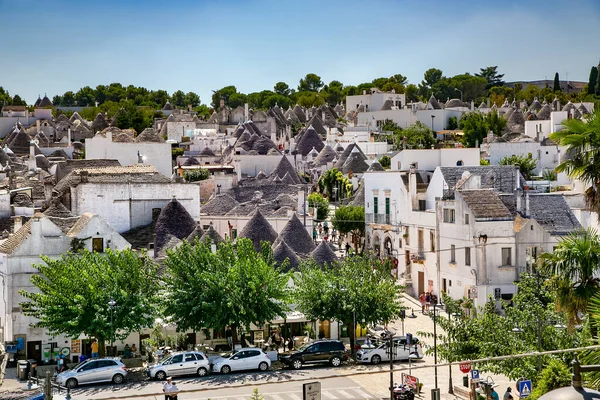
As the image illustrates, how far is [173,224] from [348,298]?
15955 mm

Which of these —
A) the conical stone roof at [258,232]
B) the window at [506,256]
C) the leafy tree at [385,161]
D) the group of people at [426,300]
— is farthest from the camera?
the leafy tree at [385,161]

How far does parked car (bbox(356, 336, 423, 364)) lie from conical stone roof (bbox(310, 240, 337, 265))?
783 centimetres

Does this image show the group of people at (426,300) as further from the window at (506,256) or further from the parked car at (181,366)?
the parked car at (181,366)

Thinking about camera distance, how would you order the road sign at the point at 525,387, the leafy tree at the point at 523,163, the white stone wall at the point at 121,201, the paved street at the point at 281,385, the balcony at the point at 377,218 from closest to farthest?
1. the road sign at the point at 525,387
2. the paved street at the point at 281,385
3. the white stone wall at the point at 121,201
4. the balcony at the point at 377,218
5. the leafy tree at the point at 523,163

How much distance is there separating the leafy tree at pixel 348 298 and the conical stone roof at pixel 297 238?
27.4 ft

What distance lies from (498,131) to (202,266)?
76555 mm

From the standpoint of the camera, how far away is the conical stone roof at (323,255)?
4578cm

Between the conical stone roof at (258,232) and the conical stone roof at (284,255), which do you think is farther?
the conical stone roof at (258,232)

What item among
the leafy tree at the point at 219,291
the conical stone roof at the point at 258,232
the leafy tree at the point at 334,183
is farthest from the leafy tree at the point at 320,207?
the leafy tree at the point at 219,291

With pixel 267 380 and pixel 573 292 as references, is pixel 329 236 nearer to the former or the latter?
pixel 267 380

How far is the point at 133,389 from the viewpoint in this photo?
1335 inches

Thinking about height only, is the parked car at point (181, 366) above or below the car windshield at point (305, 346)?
below

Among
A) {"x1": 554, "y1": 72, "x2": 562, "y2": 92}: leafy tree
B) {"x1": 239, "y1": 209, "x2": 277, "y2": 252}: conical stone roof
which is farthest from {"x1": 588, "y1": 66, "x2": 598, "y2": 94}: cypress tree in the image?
{"x1": 239, "y1": 209, "x2": 277, "y2": 252}: conical stone roof

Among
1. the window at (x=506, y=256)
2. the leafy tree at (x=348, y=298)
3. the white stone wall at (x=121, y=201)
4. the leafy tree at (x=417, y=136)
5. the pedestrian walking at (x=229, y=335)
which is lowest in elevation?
the pedestrian walking at (x=229, y=335)
